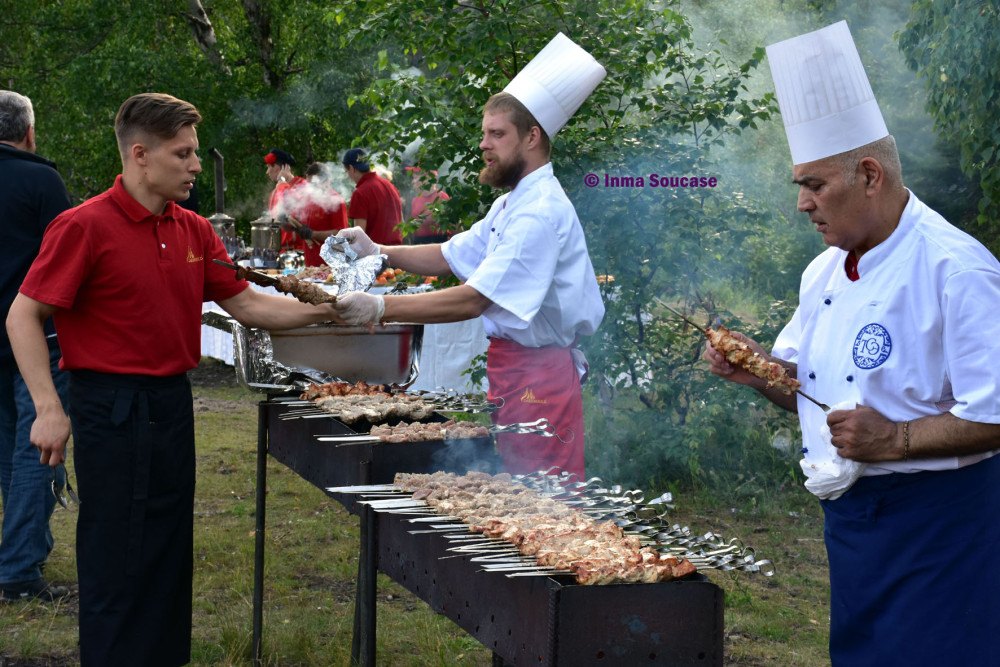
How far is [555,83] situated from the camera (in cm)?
407

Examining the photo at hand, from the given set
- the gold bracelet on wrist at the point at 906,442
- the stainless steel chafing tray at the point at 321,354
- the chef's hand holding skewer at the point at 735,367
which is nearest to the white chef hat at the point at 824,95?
the chef's hand holding skewer at the point at 735,367

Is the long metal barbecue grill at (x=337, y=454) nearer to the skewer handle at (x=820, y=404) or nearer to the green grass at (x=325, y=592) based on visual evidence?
the green grass at (x=325, y=592)

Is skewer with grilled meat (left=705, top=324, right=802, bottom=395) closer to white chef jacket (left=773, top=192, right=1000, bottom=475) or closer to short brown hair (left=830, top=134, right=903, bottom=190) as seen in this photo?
white chef jacket (left=773, top=192, right=1000, bottom=475)

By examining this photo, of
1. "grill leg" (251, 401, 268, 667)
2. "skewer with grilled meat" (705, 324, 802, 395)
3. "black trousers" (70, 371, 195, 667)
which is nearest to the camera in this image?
"skewer with grilled meat" (705, 324, 802, 395)

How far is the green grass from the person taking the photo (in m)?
4.43

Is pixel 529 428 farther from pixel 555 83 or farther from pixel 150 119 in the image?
pixel 150 119

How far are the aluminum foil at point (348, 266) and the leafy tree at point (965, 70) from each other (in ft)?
13.3

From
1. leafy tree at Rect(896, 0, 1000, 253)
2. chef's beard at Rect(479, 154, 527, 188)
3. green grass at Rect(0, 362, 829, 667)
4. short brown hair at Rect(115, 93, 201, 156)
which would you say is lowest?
green grass at Rect(0, 362, 829, 667)

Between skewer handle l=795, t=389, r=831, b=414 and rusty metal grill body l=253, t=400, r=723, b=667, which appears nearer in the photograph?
rusty metal grill body l=253, t=400, r=723, b=667

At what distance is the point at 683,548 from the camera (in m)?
2.43

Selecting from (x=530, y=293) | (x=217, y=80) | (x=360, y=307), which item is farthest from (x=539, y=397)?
(x=217, y=80)

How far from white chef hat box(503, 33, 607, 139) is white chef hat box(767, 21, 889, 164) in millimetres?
1367

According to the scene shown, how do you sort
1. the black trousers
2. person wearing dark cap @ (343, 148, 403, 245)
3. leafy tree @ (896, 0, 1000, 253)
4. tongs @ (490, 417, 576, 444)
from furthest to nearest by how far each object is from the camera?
person wearing dark cap @ (343, 148, 403, 245) → leafy tree @ (896, 0, 1000, 253) → tongs @ (490, 417, 576, 444) → the black trousers

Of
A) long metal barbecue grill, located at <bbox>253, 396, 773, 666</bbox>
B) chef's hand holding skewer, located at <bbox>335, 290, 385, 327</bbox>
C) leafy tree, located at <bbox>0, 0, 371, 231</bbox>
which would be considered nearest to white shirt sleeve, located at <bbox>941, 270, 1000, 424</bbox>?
long metal barbecue grill, located at <bbox>253, 396, 773, 666</bbox>
